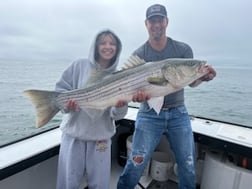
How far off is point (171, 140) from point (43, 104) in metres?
1.28

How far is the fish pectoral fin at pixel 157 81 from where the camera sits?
1.83 meters

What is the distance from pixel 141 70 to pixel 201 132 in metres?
1.19

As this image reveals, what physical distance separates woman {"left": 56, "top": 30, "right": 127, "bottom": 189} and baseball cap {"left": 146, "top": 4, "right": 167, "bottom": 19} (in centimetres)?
51

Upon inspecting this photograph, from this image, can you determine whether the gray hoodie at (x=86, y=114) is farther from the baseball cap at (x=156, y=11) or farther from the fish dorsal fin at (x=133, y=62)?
the baseball cap at (x=156, y=11)

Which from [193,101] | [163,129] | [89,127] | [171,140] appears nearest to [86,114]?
[89,127]

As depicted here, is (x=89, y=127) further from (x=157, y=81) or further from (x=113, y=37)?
(x=113, y=37)

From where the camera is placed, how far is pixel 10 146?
2.20 m

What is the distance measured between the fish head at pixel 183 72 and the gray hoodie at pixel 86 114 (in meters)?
0.49

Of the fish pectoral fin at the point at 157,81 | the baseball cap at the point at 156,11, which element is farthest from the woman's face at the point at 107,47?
the baseball cap at the point at 156,11

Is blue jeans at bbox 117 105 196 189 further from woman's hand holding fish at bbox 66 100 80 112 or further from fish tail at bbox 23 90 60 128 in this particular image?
fish tail at bbox 23 90 60 128

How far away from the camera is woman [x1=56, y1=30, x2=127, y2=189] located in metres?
1.99

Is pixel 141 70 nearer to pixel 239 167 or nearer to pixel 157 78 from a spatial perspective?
pixel 157 78

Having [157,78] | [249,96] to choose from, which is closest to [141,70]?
[157,78]

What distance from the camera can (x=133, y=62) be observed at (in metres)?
1.96
